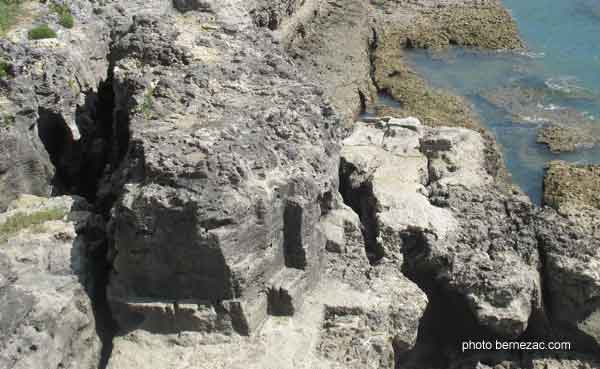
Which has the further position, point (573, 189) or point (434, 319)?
point (573, 189)

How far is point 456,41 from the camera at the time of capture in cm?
3331

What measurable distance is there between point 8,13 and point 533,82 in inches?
814

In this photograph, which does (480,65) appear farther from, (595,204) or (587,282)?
(587,282)

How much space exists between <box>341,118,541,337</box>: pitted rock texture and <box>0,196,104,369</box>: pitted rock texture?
18.5ft

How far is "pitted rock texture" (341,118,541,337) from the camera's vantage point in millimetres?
14375

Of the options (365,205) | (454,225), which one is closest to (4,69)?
(365,205)

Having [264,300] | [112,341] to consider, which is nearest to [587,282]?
[264,300]

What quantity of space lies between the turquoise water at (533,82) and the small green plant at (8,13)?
15051 mm

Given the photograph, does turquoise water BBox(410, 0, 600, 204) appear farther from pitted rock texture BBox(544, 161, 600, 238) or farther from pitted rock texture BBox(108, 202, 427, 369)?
pitted rock texture BBox(108, 202, 427, 369)

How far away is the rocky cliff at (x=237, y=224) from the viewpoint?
1135 centimetres

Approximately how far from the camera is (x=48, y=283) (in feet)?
37.1

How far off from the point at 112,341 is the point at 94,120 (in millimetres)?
5981

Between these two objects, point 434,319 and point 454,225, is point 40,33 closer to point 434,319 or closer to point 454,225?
point 454,225

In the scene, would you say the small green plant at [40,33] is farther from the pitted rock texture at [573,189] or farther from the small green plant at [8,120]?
the pitted rock texture at [573,189]
